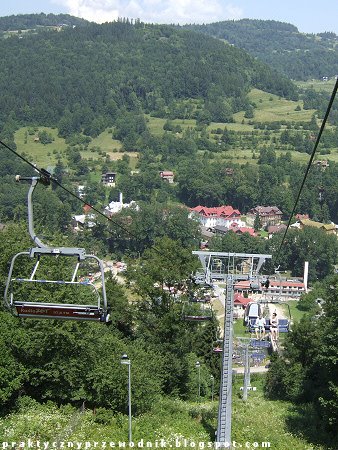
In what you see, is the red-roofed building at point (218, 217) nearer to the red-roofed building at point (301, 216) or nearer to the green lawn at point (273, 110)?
the red-roofed building at point (301, 216)

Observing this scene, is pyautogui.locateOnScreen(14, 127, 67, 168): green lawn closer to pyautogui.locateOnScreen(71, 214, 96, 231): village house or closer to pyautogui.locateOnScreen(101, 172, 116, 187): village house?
pyautogui.locateOnScreen(101, 172, 116, 187): village house

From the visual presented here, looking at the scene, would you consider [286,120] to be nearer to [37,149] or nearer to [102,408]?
[37,149]

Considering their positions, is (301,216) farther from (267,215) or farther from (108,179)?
(108,179)

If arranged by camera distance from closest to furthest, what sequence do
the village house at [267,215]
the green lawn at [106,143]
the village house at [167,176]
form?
the village house at [267,215] < the village house at [167,176] < the green lawn at [106,143]

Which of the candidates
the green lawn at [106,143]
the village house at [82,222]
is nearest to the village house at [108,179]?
the village house at [82,222]

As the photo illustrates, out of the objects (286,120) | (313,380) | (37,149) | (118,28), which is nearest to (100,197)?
(37,149)

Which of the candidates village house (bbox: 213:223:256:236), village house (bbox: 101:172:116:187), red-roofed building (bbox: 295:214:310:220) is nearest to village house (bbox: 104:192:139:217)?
village house (bbox: 101:172:116:187)
